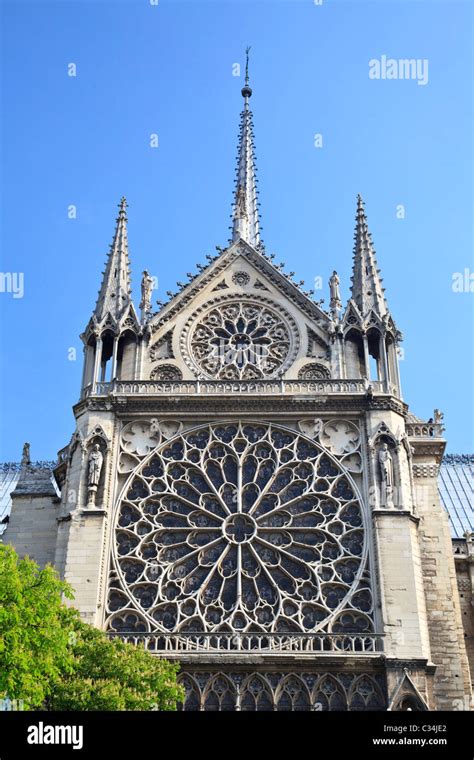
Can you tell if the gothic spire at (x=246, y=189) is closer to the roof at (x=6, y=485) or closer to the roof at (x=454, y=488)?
the roof at (x=454, y=488)

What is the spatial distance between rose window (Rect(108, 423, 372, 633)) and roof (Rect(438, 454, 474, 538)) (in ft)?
37.1

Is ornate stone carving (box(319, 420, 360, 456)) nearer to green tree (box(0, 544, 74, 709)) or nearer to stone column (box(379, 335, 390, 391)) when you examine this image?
stone column (box(379, 335, 390, 391))

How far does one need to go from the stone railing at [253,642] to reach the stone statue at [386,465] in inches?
163

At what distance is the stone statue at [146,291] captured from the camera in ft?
104

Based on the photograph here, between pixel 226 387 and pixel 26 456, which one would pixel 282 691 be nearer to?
pixel 226 387

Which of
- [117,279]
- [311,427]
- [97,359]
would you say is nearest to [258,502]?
[311,427]

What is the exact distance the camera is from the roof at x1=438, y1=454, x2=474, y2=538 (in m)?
38.8

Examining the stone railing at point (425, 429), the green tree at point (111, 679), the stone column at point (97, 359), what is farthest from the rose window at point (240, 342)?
the green tree at point (111, 679)

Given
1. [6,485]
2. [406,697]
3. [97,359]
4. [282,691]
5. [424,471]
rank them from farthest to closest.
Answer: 1. [6,485]
2. [97,359]
3. [424,471]
4. [282,691]
5. [406,697]

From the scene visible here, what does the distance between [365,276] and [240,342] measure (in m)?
4.27

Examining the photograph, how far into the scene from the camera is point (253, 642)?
2539 centimetres

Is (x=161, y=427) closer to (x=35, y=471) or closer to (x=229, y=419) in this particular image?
(x=229, y=419)

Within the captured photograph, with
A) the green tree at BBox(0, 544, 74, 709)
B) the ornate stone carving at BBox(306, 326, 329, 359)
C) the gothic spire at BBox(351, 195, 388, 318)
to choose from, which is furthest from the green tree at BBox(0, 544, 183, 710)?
the gothic spire at BBox(351, 195, 388, 318)
